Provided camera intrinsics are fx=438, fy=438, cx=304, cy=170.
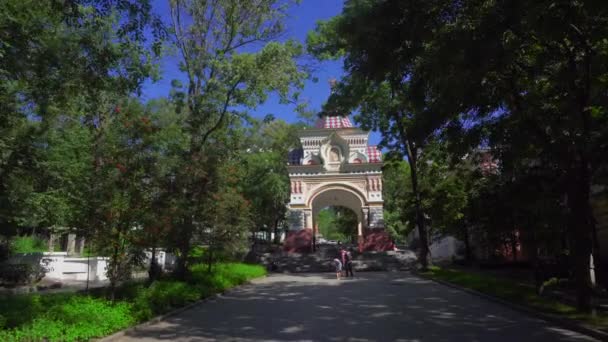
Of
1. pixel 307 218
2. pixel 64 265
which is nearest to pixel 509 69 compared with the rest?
pixel 64 265

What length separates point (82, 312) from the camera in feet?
26.1

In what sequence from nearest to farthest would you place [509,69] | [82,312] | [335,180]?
[82,312] → [509,69] → [335,180]

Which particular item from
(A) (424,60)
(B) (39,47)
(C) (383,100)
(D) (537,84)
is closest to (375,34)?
(A) (424,60)

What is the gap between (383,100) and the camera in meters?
22.9

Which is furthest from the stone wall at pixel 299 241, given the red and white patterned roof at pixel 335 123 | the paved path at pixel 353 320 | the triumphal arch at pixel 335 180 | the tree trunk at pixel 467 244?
the paved path at pixel 353 320

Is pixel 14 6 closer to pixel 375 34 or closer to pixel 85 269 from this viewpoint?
pixel 375 34

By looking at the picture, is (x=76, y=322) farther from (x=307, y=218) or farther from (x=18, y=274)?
(x=307, y=218)

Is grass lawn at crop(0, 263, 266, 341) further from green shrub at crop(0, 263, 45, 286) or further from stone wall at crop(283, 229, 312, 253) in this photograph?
stone wall at crop(283, 229, 312, 253)

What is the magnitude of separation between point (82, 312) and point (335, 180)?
2360 cm

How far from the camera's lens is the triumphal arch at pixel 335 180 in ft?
96.8

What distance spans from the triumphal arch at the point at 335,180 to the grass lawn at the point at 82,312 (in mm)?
17370

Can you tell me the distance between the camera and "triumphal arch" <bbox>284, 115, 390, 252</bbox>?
96.8 feet

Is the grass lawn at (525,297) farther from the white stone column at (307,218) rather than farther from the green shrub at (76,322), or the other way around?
the white stone column at (307,218)

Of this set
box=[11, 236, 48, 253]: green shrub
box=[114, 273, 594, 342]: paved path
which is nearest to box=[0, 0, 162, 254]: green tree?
box=[114, 273, 594, 342]: paved path
